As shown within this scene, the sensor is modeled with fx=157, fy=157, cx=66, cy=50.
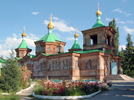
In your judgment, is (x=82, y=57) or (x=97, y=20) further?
→ (x=97, y=20)

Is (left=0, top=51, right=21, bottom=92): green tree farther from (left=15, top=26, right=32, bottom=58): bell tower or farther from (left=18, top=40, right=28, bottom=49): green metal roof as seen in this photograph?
(left=18, top=40, right=28, bottom=49): green metal roof

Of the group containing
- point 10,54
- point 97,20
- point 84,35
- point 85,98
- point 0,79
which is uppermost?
point 97,20

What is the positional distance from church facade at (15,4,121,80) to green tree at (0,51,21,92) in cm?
1139

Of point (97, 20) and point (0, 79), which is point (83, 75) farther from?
point (0, 79)

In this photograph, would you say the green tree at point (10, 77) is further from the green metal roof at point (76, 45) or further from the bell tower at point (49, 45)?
the green metal roof at point (76, 45)

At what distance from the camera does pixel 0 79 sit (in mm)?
12188

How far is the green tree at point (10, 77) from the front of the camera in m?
12.1

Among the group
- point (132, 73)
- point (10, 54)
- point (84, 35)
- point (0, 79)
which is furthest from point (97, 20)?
point (0, 79)

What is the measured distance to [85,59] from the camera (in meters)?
23.8

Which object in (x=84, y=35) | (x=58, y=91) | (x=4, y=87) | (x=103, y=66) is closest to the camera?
(x=58, y=91)

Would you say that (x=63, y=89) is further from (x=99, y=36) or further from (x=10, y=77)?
(x=99, y=36)

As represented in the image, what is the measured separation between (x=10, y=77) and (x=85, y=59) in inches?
537

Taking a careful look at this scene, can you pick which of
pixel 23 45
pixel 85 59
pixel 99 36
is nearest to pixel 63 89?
pixel 85 59

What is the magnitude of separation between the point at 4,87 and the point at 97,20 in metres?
20.0
